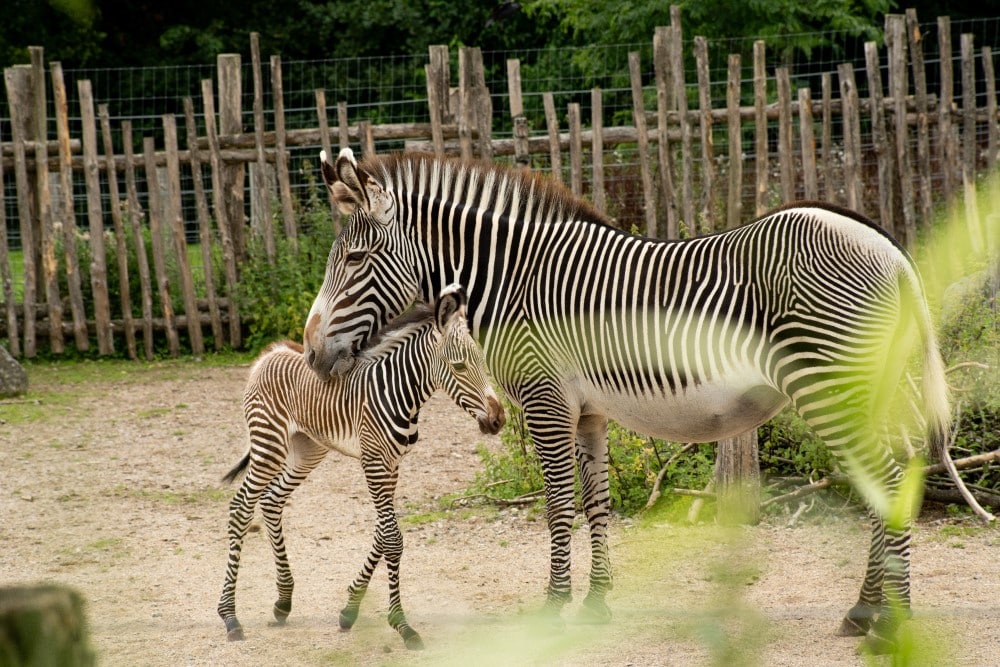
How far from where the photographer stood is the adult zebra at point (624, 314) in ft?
13.0

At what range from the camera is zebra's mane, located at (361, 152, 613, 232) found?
4570 mm

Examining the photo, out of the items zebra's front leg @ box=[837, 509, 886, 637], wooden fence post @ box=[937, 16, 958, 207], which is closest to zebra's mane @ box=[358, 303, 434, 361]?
zebra's front leg @ box=[837, 509, 886, 637]

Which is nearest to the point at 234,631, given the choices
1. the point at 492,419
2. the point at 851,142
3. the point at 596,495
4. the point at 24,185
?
the point at 492,419

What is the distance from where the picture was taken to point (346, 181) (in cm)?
441

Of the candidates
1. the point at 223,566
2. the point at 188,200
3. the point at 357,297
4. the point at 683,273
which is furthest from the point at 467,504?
the point at 188,200

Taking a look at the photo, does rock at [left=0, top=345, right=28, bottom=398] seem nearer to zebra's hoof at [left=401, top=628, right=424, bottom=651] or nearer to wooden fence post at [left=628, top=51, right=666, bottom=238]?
wooden fence post at [left=628, top=51, right=666, bottom=238]

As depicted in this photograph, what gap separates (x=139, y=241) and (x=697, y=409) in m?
7.67

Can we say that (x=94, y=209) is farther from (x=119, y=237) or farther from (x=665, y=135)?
(x=665, y=135)

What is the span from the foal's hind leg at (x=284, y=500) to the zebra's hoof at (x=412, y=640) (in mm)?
626

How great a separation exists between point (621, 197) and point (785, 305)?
743cm

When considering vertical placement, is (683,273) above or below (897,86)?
below

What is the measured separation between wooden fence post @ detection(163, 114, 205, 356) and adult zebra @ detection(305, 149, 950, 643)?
6.38 metres

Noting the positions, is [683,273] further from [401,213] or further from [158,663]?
[158,663]

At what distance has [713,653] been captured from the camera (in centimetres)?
52
